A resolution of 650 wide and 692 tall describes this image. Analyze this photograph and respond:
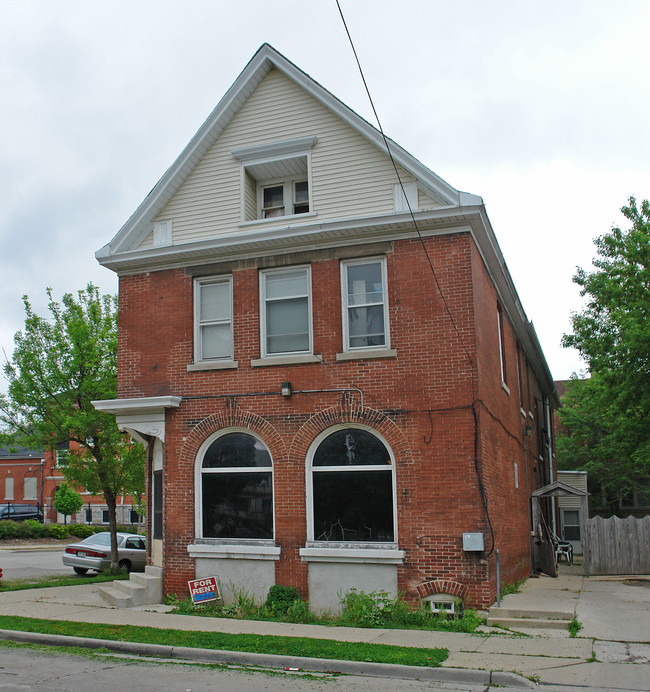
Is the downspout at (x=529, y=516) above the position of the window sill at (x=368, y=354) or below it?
below

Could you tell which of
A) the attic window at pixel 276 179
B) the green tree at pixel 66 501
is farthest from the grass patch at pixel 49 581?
the green tree at pixel 66 501

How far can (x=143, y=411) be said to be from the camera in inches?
586

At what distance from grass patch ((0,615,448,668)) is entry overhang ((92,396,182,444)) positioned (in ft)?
13.2

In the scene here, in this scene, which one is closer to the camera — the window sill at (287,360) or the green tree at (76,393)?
the window sill at (287,360)

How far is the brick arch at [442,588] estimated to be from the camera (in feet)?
40.3

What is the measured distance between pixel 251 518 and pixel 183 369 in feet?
10.8

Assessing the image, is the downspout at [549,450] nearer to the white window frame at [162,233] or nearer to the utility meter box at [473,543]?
the utility meter box at [473,543]

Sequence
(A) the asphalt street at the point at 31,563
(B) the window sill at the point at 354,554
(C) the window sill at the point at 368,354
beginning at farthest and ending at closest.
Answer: (A) the asphalt street at the point at 31,563
(C) the window sill at the point at 368,354
(B) the window sill at the point at 354,554

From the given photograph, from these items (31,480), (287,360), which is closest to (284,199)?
(287,360)

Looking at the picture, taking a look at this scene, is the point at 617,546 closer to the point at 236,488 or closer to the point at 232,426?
the point at 236,488

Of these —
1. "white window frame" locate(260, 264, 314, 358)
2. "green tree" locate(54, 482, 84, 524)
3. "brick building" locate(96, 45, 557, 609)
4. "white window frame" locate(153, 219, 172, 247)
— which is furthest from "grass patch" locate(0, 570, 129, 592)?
"green tree" locate(54, 482, 84, 524)

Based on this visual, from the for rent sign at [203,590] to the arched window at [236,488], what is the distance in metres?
0.94

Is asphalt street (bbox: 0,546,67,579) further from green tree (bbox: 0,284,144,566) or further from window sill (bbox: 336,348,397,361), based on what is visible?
window sill (bbox: 336,348,397,361)

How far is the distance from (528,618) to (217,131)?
11.1 m
